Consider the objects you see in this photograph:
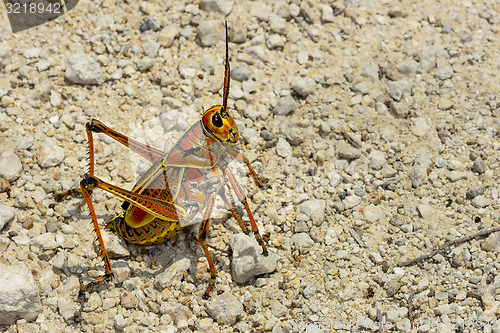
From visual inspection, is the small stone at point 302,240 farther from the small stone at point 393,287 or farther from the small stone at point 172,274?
the small stone at point 172,274

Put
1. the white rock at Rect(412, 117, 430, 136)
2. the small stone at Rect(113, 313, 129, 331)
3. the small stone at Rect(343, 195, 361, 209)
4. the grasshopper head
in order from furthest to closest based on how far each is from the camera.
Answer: the white rock at Rect(412, 117, 430, 136) < the small stone at Rect(343, 195, 361, 209) < the grasshopper head < the small stone at Rect(113, 313, 129, 331)

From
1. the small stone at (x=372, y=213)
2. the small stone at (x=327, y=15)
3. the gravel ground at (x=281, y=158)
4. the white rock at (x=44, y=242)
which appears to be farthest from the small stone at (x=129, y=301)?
the small stone at (x=327, y=15)

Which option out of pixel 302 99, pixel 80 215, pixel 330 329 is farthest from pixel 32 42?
pixel 330 329

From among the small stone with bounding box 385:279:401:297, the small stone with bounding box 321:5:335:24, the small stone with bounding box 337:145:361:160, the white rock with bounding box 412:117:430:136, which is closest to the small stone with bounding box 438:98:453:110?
the white rock with bounding box 412:117:430:136

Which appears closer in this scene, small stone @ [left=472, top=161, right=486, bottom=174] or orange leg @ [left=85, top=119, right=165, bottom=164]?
orange leg @ [left=85, top=119, right=165, bottom=164]

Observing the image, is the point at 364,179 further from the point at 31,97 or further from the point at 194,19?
the point at 31,97

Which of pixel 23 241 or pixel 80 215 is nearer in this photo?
pixel 23 241

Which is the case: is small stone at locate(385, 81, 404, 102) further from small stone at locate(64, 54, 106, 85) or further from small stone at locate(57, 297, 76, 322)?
small stone at locate(57, 297, 76, 322)
